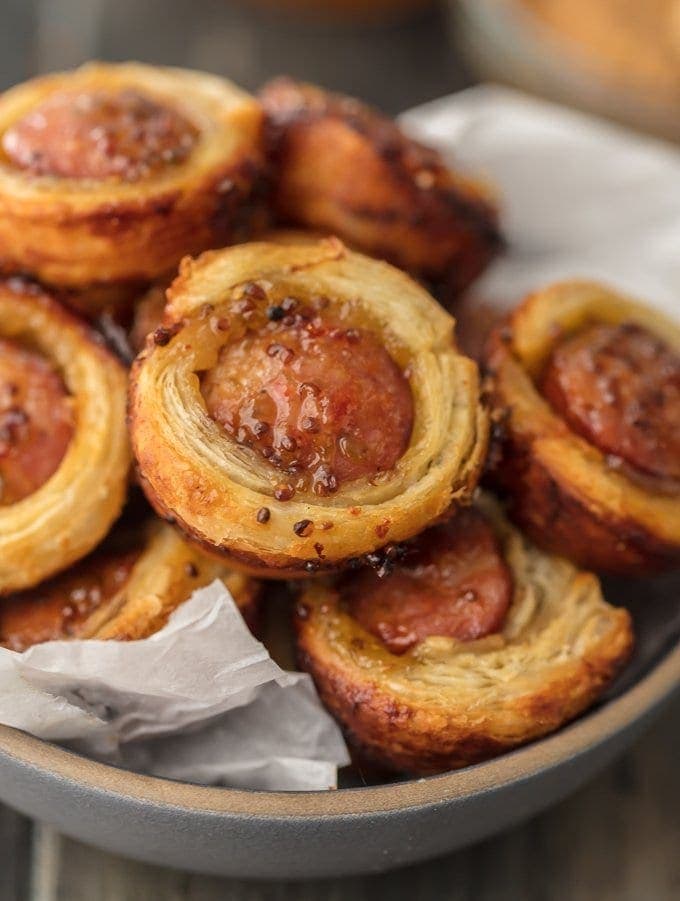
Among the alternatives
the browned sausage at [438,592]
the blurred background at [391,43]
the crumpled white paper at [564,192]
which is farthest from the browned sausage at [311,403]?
the blurred background at [391,43]

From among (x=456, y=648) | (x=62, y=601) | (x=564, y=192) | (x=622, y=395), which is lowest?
(x=62, y=601)

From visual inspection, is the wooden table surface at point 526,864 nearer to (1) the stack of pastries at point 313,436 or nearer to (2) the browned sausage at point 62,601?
(1) the stack of pastries at point 313,436

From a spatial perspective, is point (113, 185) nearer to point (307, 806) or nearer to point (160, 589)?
point (160, 589)

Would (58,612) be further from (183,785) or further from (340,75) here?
(340,75)

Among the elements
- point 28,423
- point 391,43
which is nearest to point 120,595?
point 28,423

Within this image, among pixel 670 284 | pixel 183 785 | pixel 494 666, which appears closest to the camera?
pixel 183 785

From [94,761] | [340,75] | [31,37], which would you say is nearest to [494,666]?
[94,761]
